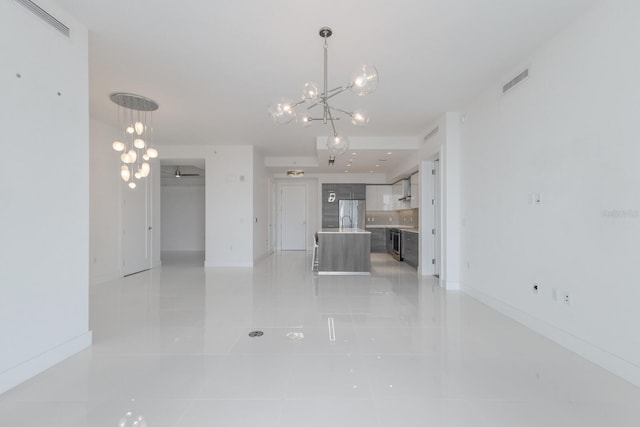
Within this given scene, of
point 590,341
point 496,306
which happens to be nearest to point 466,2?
point 590,341

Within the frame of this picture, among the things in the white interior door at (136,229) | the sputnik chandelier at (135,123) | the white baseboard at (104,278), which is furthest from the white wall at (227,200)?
the white baseboard at (104,278)

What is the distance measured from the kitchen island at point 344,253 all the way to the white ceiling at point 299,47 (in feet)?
8.92

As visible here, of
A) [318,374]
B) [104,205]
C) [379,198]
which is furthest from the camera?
→ [379,198]

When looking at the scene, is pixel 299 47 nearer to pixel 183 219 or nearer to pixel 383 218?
pixel 383 218

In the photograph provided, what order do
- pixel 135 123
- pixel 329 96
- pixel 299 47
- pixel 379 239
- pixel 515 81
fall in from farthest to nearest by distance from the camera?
pixel 379 239
pixel 135 123
pixel 515 81
pixel 299 47
pixel 329 96

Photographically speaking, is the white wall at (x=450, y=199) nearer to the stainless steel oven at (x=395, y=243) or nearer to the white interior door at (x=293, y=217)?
the stainless steel oven at (x=395, y=243)

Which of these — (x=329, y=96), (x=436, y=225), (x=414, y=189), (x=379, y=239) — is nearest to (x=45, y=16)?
(x=329, y=96)

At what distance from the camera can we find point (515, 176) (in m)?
3.61

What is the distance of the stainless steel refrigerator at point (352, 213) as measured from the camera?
10538mm

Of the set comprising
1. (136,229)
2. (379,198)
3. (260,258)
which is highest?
(379,198)

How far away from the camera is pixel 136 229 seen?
665 centimetres

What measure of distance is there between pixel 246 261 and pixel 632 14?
719cm

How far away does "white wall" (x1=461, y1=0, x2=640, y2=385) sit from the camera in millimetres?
2291

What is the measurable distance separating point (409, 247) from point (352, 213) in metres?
3.18
